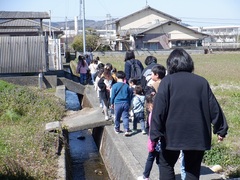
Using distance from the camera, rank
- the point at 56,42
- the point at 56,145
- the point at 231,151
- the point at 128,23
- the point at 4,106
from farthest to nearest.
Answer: the point at 128,23
the point at 56,42
the point at 4,106
the point at 56,145
the point at 231,151

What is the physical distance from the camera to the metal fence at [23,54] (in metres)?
15.9

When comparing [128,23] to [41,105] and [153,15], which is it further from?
[41,105]

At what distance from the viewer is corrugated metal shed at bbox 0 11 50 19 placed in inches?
676

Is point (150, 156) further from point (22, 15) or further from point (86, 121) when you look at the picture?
point (22, 15)

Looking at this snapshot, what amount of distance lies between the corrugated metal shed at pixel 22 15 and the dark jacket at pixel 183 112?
1412 centimetres

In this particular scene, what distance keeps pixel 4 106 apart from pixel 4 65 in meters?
6.11

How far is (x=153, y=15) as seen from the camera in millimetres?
61875

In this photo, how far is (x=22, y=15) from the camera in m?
18.0

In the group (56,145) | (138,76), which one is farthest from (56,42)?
(56,145)

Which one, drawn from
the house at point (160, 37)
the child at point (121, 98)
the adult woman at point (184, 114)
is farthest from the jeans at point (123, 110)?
the house at point (160, 37)

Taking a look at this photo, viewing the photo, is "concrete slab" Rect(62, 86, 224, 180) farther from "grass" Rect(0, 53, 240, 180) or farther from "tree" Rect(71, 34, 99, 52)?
"tree" Rect(71, 34, 99, 52)

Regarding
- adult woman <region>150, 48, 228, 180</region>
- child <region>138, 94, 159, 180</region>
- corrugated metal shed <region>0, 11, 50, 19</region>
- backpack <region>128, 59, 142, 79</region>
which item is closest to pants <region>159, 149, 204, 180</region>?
adult woman <region>150, 48, 228, 180</region>

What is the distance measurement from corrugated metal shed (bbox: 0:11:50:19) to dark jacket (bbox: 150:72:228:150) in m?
14.1

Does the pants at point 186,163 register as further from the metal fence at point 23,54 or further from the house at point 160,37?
the house at point 160,37
